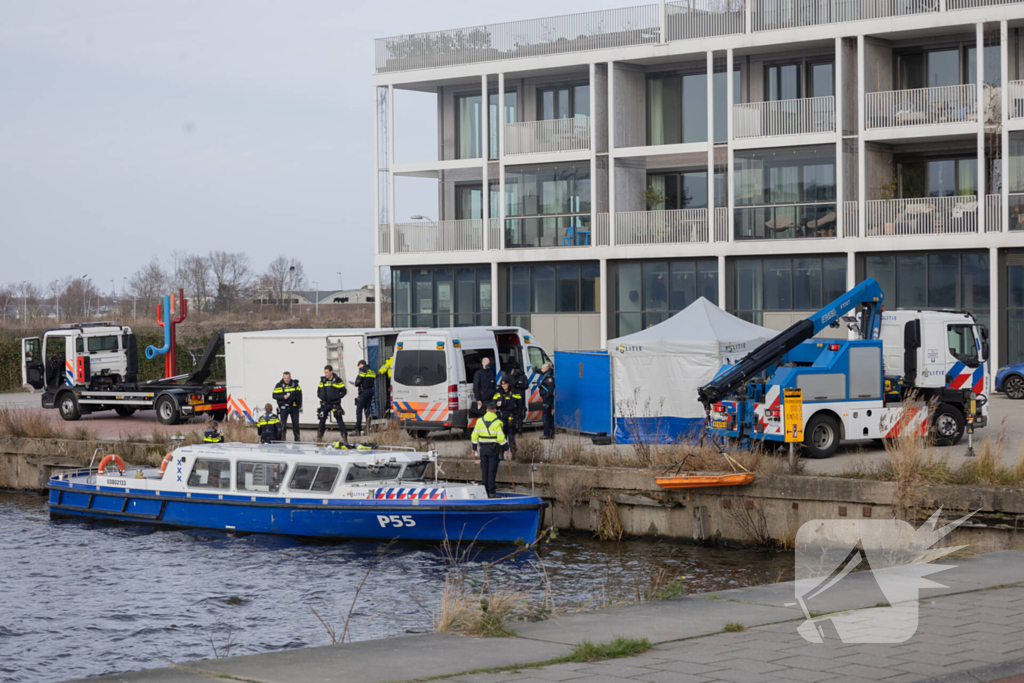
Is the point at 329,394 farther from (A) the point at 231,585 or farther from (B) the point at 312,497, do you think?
(A) the point at 231,585

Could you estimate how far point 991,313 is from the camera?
3388 centimetres

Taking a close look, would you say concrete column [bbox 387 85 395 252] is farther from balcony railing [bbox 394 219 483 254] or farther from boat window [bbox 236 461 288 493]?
boat window [bbox 236 461 288 493]

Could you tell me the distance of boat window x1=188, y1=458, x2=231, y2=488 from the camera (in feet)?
68.4

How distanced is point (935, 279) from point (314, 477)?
22.1 m

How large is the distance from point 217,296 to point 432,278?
66.9m

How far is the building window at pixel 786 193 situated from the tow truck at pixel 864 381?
15242 mm

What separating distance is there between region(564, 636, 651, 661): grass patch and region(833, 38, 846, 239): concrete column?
96.4 ft

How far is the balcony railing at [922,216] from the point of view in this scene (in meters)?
34.2

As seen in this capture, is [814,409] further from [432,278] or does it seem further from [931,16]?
[432,278]

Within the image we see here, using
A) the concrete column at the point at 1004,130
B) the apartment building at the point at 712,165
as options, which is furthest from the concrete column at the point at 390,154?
the concrete column at the point at 1004,130

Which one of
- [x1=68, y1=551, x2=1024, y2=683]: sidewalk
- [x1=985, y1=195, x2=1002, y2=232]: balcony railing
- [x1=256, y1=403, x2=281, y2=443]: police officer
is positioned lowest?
[x1=68, y1=551, x2=1024, y2=683]: sidewalk

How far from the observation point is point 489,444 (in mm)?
18797

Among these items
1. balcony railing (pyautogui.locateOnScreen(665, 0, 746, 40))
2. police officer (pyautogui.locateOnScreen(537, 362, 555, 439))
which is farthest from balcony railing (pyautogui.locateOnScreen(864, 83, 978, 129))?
police officer (pyautogui.locateOnScreen(537, 362, 555, 439))

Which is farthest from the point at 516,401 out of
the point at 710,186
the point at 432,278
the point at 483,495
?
the point at 432,278
